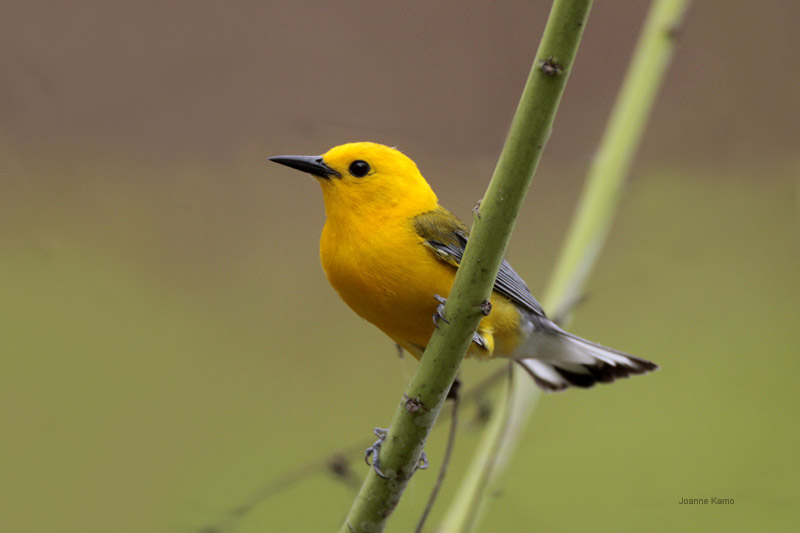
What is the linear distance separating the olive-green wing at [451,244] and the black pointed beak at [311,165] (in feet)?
1.08

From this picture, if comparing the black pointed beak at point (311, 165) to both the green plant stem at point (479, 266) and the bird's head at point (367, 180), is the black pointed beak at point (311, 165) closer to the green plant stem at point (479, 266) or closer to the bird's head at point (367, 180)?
the bird's head at point (367, 180)

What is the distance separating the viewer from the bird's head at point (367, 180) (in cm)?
262

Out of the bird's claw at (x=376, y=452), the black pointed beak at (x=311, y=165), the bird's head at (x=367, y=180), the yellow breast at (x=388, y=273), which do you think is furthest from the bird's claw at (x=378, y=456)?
the black pointed beak at (x=311, y=165)

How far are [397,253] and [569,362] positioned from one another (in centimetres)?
115

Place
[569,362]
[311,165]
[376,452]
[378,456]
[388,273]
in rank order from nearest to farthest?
1. [378,456]
2. [376,452]
3. [388,273]
4. [311,165]
5. [569,362]

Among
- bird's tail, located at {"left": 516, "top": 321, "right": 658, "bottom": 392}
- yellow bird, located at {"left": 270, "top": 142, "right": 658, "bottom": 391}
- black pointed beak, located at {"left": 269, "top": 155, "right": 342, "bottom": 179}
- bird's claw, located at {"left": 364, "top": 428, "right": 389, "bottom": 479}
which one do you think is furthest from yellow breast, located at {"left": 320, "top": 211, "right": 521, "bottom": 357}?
bird's tail, located at {"left": 516, "top": 321, "right": 658, "bottom": 392}

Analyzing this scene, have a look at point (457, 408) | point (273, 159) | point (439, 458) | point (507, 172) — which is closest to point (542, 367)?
point (439, 458)

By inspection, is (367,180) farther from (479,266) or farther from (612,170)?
(479,266)

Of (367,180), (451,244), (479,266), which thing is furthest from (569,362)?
(479,266)

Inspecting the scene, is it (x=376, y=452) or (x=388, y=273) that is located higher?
(x=388, y=273)

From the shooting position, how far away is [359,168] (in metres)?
2.70

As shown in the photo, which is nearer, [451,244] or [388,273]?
[388,273]

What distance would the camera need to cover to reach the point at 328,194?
2.67 meters

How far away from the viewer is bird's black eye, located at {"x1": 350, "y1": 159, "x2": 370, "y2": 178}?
270cm
